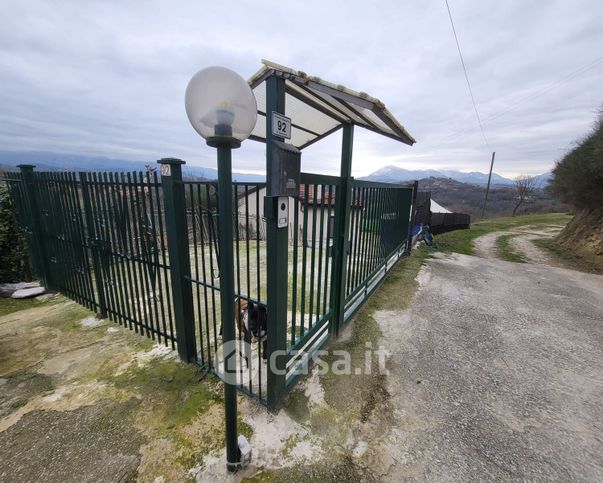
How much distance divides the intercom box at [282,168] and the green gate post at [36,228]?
432 centimetres

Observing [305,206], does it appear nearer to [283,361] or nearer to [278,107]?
[278,107]

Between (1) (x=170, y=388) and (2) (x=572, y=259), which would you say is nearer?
(1) (x=170, y=388)

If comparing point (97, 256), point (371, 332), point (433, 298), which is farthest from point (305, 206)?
point (433, 298)

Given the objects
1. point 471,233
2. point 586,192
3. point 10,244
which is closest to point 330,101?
point 10,244

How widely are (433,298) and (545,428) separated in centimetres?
247

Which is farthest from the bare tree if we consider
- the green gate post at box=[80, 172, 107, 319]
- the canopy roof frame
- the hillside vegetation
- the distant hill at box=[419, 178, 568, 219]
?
the green gate post at box=[80, 172, 107, 319]

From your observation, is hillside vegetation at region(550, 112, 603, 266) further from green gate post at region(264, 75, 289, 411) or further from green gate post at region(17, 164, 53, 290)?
green gate post at region(17, 164, 53, 290)

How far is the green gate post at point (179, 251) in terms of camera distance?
7.47 feet

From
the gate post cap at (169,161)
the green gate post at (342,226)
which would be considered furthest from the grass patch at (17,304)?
the green gate post at (342,226)

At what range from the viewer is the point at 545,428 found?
6.91ft

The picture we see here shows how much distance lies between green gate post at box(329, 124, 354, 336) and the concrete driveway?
0.80 m

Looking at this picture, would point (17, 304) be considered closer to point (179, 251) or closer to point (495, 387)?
point (179, 251)

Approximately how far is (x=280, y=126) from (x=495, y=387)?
3096 mm

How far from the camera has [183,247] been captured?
2.46 metres
